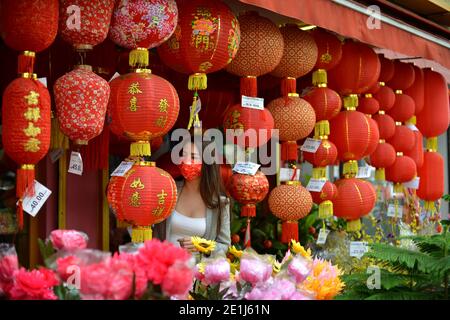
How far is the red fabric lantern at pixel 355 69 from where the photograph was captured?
421 centimetres

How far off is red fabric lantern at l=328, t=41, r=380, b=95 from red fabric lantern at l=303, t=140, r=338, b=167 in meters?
0.41

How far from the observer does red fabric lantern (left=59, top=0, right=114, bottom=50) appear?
8.80 feet

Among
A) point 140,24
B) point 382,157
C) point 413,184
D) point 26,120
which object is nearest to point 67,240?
point 26,120

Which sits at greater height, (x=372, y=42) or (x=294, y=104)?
(x=372, y=42)

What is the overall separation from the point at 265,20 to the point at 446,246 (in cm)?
188

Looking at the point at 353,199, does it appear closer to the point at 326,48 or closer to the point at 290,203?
the point at 290,203

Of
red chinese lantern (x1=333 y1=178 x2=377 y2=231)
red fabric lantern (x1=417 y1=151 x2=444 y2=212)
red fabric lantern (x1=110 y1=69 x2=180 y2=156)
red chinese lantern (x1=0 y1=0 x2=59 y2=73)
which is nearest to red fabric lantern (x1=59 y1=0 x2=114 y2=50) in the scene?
red chinese lantern (x1=0 y1=0 x2=59 y2=73)

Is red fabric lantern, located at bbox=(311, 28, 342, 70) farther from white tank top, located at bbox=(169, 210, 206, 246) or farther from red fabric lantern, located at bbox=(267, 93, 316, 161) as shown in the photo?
white tank top, located at bbox=(169, 210, 206, 246)

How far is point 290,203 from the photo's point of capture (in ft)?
12.6

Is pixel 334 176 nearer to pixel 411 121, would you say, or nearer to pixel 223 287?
pixel 411 121

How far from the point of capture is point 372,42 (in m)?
3.86

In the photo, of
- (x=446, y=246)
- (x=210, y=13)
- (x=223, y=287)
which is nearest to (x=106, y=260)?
(x=223, y=287)

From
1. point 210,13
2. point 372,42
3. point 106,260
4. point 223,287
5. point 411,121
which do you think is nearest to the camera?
point 106,260

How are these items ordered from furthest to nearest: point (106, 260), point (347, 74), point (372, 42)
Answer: point (347, 74) → point (372, 42) → point (106, 260)
